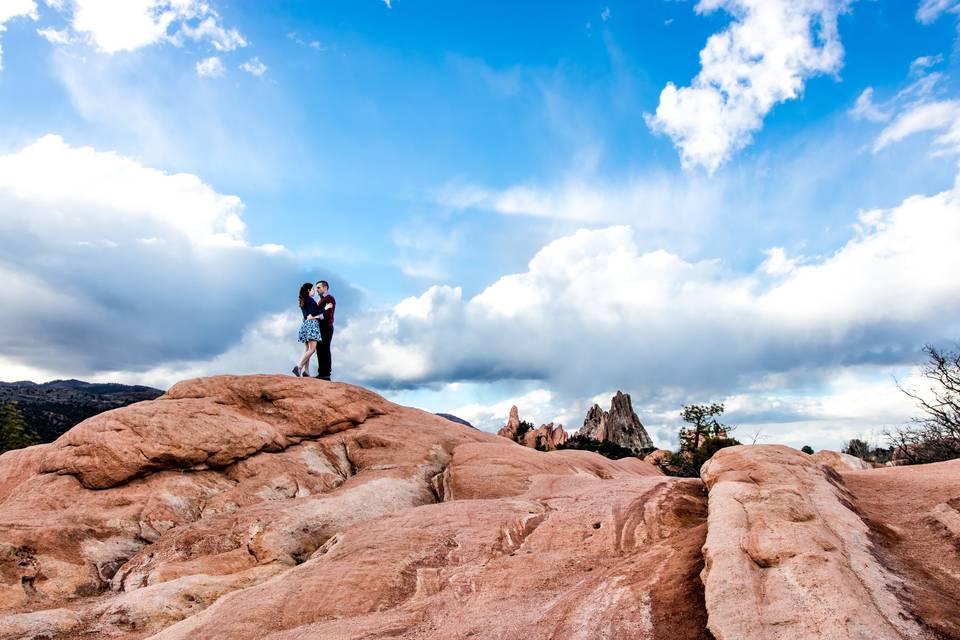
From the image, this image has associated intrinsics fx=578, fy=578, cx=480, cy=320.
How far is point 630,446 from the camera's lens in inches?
3898

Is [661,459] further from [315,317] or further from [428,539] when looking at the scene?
[428,539]

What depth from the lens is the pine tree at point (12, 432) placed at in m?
75.8

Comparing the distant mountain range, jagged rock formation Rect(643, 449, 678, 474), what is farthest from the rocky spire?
the distant mountain range

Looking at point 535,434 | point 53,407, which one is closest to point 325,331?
point 535,434

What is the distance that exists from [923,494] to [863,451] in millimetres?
47209

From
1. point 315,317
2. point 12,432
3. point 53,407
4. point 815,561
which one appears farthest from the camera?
point 53,407

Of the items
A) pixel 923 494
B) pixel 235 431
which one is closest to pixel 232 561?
pixel 235 431

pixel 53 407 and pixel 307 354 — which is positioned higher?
pixel 53 407

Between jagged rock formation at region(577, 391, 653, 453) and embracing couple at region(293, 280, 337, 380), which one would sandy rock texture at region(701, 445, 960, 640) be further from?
jagged rock formation at region(577, 391, 653, 453)

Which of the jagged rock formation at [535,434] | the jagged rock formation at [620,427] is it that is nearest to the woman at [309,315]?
the jagged rock formation at [535,434]

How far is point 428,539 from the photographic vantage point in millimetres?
11445

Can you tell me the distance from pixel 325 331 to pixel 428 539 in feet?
44.8

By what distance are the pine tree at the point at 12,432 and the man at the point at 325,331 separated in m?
74.6

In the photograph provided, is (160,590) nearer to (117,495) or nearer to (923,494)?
(117,495)
